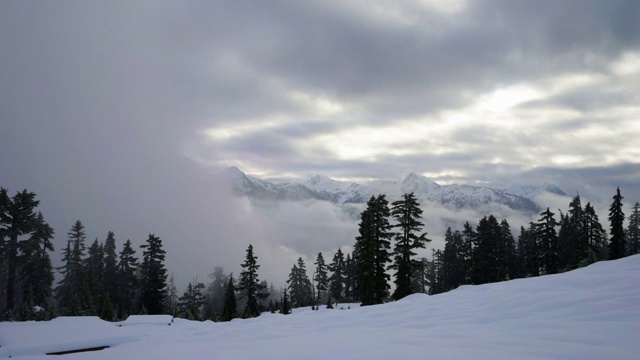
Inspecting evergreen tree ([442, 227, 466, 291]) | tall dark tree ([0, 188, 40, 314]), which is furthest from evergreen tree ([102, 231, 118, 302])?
evergreen tree ([442, 227, 466, 291])

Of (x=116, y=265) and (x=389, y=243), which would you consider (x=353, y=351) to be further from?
(x=116, y=265)

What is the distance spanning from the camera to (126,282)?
51344 millimetres

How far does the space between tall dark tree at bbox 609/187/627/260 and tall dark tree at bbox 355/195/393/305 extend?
111 feet

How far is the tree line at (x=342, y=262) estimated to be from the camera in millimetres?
31406

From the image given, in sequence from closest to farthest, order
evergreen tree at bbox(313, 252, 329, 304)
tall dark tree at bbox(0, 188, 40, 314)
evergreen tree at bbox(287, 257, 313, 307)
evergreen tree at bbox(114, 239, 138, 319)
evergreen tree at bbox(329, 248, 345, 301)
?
tall dark tree at bbox(0, 188, 40, 314), evergreen tree at bbox(114, 239, 138, 319), evergreen tree at bbox(329, 248, 345, 301), evergreen tree at bbox(313, 252, 329, 304), evergreen tree at bbox(287, 257, 313, 307)

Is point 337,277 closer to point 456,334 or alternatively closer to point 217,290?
point 217,290

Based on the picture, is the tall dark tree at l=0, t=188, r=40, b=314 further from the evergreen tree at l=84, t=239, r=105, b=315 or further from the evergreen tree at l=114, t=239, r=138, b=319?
the evergreen tree at l=114, t=239, r=138, b=319

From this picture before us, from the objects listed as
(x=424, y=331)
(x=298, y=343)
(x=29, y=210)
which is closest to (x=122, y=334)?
(x=298, y=343)

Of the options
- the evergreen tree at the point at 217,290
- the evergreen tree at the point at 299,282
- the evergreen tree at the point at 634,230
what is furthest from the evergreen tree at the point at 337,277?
the evergreen tree at the point at 634,230

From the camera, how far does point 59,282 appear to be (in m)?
55.3

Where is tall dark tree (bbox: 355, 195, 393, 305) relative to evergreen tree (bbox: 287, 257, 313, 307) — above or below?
above

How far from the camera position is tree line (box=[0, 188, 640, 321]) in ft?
103

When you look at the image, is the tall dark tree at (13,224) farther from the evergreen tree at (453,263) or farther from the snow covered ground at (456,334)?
the evergreen tree at (453,263)

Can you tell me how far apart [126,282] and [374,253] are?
1629 inches
